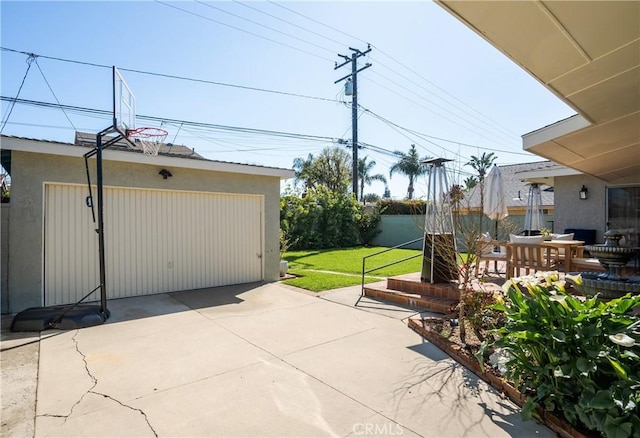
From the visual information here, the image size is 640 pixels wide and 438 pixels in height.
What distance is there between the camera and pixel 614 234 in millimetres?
4719

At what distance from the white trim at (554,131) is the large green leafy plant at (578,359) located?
3.25m

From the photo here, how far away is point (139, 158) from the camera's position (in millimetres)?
7426

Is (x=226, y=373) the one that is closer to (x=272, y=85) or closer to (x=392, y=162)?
(x=272, y=85)

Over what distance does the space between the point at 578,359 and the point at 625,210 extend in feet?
31.3

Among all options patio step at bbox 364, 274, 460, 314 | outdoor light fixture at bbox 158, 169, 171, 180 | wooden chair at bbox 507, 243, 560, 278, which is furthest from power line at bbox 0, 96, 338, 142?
wooden chair at bbox 507, 243, 560, 278

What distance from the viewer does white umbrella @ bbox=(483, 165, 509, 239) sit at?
8.57 m

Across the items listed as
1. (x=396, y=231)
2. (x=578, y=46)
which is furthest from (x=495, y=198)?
(x=396, y=231)

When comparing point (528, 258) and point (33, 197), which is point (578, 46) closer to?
point (528, 258)

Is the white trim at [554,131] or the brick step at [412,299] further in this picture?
the brick step at [412,299]

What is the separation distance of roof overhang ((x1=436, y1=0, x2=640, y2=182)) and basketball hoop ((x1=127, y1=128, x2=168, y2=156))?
5805 millimetres

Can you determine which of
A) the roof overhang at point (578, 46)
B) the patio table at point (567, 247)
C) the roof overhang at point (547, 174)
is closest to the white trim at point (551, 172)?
the roof overhang at point (547, 174)

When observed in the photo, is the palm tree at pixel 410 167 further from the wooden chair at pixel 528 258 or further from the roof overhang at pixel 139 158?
the wooden chair at pixel 528 258

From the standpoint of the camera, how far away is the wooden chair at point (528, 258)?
22.9 ft

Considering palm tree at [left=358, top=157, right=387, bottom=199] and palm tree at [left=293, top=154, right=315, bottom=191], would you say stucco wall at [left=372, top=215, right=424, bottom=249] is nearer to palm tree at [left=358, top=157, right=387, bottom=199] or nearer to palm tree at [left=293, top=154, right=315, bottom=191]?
palm tree at [left=293, top=154, right=315, bottom=191]
